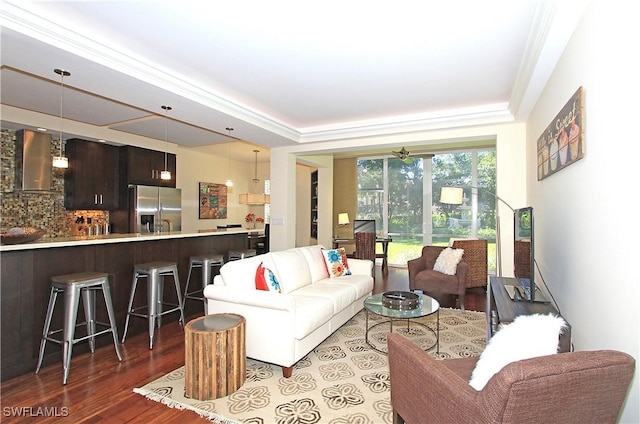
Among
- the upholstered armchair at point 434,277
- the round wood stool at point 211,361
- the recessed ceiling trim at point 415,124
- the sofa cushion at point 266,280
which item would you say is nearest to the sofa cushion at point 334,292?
the sofa cushion at point 266,280

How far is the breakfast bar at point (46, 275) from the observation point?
2611mm

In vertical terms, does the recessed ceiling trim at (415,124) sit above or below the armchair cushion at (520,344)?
above

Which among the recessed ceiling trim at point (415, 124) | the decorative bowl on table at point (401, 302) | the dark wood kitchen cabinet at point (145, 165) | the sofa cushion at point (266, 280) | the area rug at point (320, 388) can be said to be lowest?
the area rug at point (320, 388)

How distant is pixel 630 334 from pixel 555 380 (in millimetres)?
805

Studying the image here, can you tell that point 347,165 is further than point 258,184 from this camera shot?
No

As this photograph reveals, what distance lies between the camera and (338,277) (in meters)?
4.18

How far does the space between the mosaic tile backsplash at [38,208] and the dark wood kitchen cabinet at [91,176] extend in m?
0.16

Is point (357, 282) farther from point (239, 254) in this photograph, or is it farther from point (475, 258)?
point (475, 258)

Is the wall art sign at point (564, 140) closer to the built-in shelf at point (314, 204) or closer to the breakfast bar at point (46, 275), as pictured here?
the breakfast bar at point (46, 275)

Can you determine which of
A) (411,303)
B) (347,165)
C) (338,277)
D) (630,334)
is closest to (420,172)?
(347,165)

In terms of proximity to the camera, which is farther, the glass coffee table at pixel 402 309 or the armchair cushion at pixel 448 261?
the armchair cushion at pixel 448 261

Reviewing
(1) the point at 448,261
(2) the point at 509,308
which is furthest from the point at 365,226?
(2) the point at 509,308

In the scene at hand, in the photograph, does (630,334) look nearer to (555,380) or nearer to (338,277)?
(555,380)

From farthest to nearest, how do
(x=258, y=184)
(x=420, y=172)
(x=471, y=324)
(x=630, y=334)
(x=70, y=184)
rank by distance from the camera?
(x=258, y=184) → (x=420, y=172) → (x=70, y=184) → (x=471, y=324) → (x=630, y=334)
